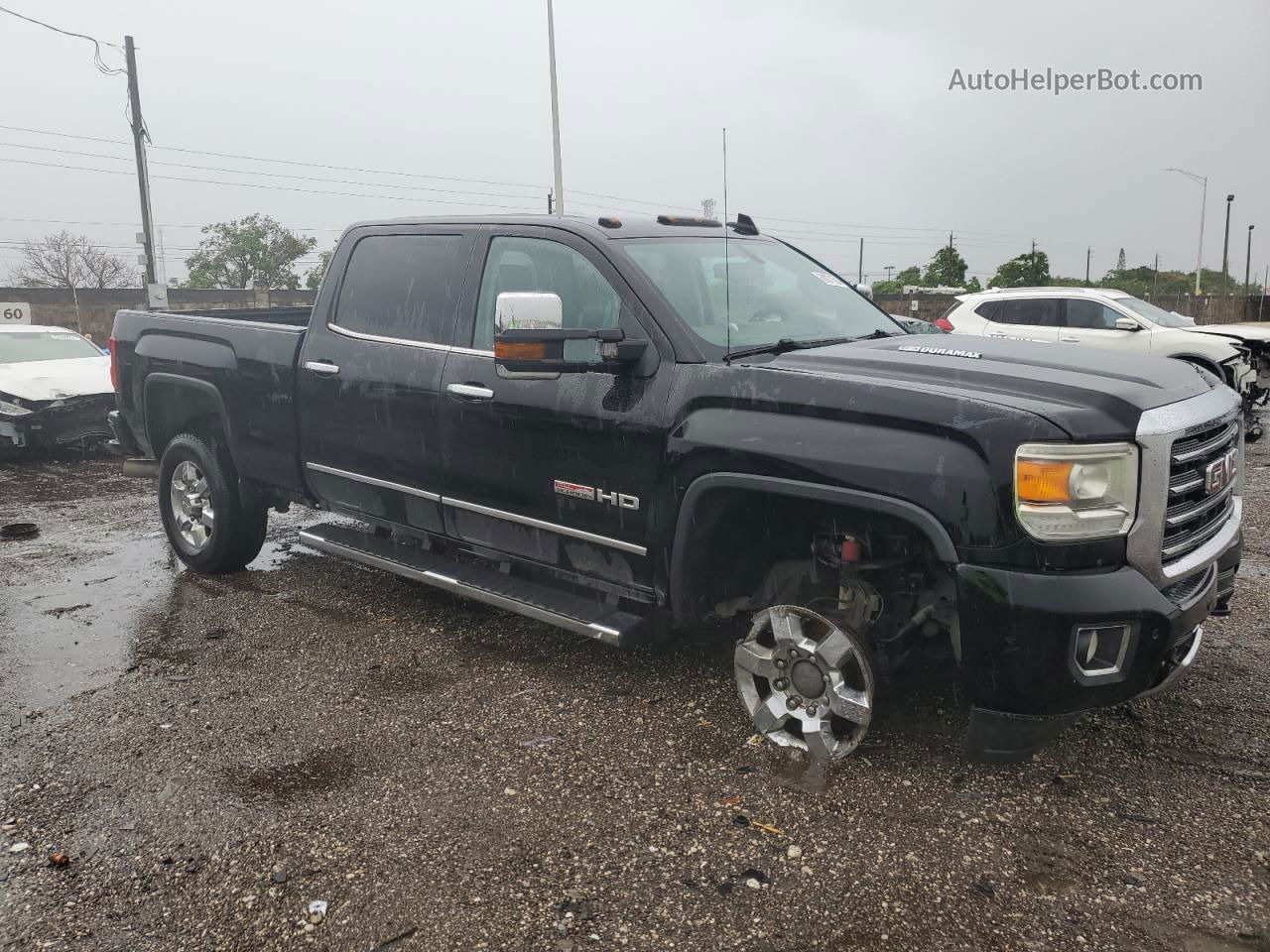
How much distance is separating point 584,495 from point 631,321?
700 mm

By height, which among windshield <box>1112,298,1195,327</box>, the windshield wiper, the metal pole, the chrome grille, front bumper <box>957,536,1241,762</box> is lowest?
front bumper <box>957,536,1241,762</box>

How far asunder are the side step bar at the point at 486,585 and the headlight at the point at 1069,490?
1.59m

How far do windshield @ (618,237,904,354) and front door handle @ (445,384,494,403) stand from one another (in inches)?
32.8

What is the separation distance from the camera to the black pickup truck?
295 centimetres

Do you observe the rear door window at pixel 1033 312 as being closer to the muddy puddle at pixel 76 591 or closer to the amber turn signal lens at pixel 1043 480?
the muddy puddle at pixel 76 591

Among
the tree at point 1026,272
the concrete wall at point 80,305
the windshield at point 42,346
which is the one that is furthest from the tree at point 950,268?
the windshield at point 42,346

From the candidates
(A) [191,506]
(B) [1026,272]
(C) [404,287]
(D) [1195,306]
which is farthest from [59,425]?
(B) [1026,272]

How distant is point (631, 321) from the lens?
3848 millimetres

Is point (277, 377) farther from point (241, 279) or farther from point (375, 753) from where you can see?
point (241, 279)

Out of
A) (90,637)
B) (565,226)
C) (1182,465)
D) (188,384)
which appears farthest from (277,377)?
(1182,465)

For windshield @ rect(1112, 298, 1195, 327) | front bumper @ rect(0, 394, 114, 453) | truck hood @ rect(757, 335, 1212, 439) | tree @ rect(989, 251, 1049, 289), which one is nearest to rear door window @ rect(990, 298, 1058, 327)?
windshield @ rect(1112, 298, 1195, 327)

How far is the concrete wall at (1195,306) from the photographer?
3434 cm

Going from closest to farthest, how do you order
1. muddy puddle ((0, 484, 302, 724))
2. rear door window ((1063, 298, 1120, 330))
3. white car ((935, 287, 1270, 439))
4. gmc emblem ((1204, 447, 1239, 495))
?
gmc emblem ((1204, 447, 1239, 495))
muddy puddle ((0, 484, 302, 724))
white car ((935, 287, 1270, 439))
rear door window ((1063, 298, 1120, 330))

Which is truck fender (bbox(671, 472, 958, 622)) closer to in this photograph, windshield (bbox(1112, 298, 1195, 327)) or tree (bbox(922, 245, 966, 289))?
windshield (bbox(1112, 298, 1195, 327))
